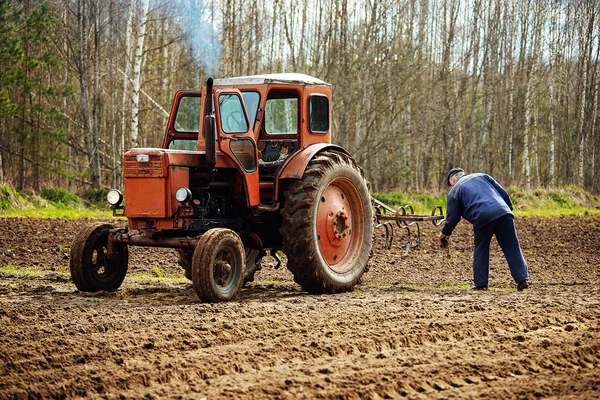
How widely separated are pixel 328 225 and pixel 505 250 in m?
2.18

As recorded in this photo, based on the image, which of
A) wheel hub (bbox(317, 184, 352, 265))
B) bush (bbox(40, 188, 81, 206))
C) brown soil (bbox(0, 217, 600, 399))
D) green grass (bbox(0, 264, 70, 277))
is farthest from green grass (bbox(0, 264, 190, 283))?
bush (bbox(40, 188, 81, 206))

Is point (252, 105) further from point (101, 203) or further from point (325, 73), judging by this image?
point (325, 73)

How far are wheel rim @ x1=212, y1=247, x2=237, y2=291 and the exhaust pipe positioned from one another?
0.94 m

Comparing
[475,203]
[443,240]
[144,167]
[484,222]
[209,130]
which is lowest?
[443,240]

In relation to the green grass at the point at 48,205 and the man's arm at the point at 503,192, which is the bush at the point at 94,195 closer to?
the green grass at the point at 48,205

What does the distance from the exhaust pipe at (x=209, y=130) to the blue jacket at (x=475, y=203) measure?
3.07m

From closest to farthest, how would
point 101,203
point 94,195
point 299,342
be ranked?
point 299,342 < point 101,203 < point 94,195

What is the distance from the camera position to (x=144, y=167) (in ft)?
29.4

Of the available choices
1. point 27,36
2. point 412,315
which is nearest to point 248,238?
point 412,315

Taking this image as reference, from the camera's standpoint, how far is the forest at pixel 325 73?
20656 millimetres

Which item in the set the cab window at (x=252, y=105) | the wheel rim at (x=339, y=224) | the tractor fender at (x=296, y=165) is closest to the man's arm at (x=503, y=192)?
the wheel rim at (x=339, y=224)

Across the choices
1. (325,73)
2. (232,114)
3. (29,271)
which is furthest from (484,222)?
(325,73)

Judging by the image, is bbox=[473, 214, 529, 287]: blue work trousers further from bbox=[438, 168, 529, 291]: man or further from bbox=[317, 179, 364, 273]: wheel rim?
bbox=[317, 179, 364, 273]: wheel rim

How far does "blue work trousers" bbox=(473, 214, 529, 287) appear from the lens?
10.3 meters
